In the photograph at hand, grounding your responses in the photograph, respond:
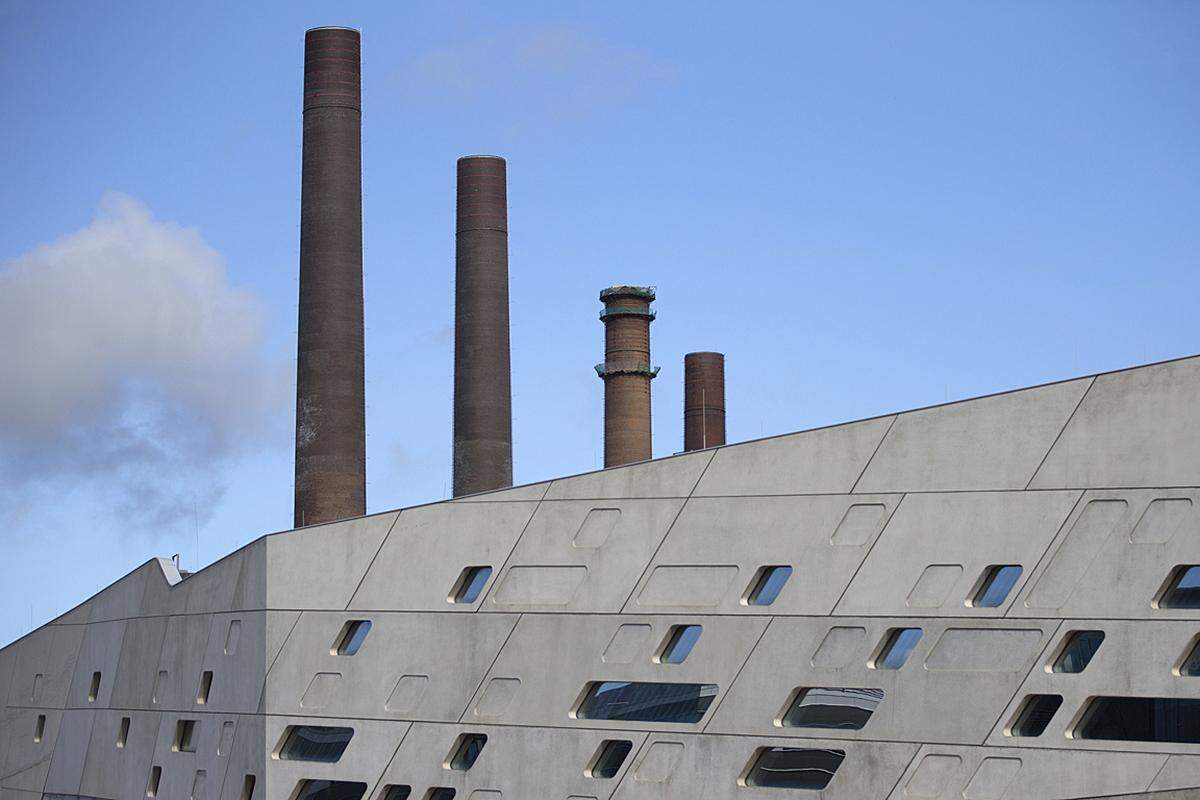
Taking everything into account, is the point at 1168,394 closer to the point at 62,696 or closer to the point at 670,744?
the point at 670,744

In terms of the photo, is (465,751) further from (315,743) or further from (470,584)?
(315,743)

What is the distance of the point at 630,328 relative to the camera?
40.1 m

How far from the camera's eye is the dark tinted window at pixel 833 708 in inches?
701

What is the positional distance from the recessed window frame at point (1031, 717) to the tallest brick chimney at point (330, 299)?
1482cm

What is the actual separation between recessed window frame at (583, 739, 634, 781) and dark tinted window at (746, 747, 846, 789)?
5.18ft

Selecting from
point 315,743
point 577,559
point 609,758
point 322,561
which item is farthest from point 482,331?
point 609,758

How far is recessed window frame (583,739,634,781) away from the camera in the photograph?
19.1m

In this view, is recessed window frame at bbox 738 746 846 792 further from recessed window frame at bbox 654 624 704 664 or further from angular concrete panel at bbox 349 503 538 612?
angular concrete panel at bbox 349 503 538 612

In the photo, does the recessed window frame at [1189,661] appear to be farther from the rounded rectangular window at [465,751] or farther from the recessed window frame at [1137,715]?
the rounded rectangular window at [465,751]

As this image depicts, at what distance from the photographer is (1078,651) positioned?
16.9m

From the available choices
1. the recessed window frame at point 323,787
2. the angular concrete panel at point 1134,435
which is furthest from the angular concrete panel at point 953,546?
the recessed window frame at point 323,787

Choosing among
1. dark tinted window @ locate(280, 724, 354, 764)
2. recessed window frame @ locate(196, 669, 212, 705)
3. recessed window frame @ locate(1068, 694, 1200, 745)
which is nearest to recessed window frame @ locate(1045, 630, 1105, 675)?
recessed window frame @ locate(1068, 694, 1200, 745)

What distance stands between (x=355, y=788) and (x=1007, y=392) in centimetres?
953

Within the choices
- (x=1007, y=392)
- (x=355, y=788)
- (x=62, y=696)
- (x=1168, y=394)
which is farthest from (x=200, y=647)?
(x=1168, y=394)
